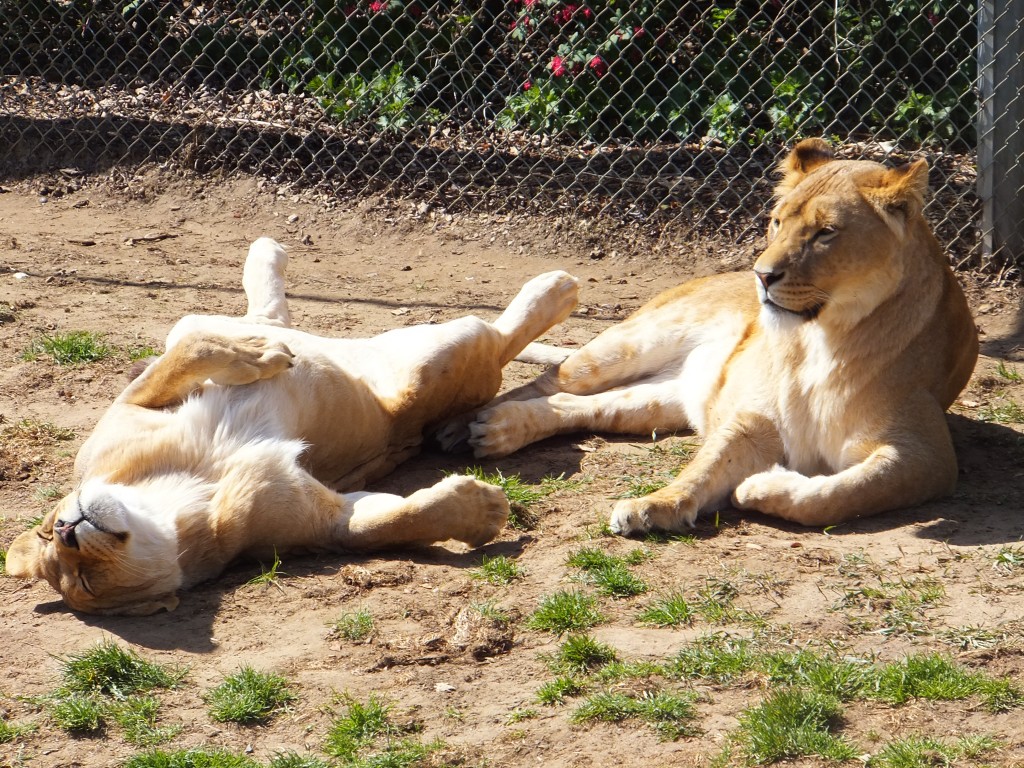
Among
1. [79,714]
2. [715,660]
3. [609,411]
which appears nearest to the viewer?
[79,714]

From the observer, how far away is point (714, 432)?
468 cm

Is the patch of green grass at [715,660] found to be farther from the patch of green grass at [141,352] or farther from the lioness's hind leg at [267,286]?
the patch of green grass at [141,352]

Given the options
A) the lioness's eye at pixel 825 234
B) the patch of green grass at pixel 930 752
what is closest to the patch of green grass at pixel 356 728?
the patch of green grass at pixel 930 752

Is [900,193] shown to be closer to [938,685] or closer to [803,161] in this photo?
[803,161]

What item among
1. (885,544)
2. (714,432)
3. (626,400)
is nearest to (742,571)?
(885,544)

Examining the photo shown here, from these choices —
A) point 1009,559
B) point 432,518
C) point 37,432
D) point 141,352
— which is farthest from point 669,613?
point 141,352

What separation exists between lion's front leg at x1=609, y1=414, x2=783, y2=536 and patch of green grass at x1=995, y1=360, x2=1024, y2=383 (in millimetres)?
1841

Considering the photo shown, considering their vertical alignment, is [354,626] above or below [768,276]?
below

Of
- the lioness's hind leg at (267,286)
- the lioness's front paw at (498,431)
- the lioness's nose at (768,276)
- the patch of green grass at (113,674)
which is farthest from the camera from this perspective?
the lioness's hind leg at (267,286)

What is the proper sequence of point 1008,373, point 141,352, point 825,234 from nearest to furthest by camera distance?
1. point 825,234
2. point 1008,373
3. point 141,352

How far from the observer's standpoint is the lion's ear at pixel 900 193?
168 inches

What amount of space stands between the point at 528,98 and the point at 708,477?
4999mm

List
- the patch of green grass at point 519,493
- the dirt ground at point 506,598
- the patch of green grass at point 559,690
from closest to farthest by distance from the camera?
1. the dirt ground at point 506,598
2. the patch of green grass at point 559,690
3. the patch of green grass at point 519,493

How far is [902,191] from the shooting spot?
4.28m
